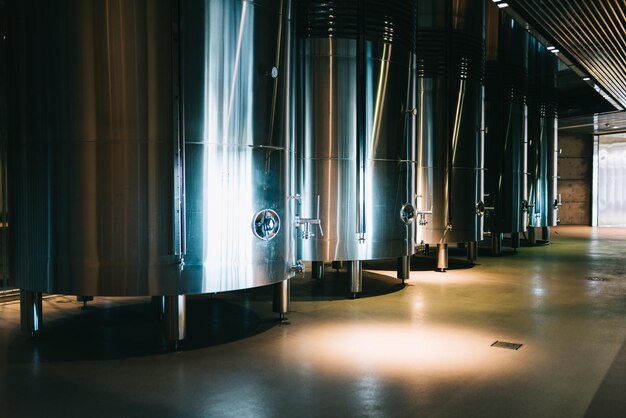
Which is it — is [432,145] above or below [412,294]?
above

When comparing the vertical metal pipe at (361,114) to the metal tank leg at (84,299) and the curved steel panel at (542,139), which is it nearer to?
the metal tank leg at (84,299)

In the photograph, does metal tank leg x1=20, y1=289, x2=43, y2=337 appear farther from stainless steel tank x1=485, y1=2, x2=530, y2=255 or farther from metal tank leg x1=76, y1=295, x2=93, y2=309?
stainless steel tank x1=485, y1=2, x2=530, y2=255

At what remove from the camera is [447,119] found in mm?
10953

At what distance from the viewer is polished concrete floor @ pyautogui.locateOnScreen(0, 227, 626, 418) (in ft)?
13.6

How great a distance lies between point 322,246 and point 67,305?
134 inches

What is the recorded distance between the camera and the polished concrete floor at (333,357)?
4.15 meters

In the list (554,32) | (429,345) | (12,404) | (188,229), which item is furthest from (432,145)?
(12,404)

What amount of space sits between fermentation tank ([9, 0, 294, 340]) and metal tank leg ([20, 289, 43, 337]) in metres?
0.29

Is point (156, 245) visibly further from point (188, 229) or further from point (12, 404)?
point (12, 404)

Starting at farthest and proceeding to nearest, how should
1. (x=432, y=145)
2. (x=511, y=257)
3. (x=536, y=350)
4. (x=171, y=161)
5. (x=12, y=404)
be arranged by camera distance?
(x=511, y=257)
(x=432, y=145)
(x=536, y=350)
(x=171, y=161)
(x=12, y=404)

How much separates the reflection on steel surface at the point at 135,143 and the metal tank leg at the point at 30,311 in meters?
0.25

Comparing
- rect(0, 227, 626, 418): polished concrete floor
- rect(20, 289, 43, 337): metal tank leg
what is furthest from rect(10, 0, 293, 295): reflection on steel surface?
rect(0, 227, 626, 418): polished concrete floor

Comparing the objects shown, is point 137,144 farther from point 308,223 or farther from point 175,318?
point 308,223

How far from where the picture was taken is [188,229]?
5289mm
